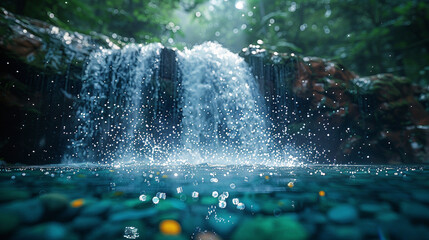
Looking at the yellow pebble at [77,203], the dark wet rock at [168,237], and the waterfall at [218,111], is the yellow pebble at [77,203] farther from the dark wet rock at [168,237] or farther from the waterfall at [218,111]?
the waterfall at [218,111]

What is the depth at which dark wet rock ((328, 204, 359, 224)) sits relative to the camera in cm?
97

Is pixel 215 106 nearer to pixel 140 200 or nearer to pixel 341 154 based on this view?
pixel 341 154

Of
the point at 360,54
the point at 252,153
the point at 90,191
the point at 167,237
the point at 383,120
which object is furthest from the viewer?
the point at 360,54

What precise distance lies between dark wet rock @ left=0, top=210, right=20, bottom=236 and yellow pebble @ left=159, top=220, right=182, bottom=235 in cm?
55

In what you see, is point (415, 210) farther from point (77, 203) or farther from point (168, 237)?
point (77, 203)

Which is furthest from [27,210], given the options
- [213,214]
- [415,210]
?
[415,210]

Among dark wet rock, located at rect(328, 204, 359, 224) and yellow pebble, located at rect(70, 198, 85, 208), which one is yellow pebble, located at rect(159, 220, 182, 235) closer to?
yellow pebble, located at rect(70, 198, 85, 208)

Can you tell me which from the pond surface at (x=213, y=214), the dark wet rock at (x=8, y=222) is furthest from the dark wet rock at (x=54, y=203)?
the dark wet rock at (x=8, y=222)

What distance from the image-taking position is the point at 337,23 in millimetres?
11883

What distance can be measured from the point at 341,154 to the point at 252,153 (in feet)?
7.86

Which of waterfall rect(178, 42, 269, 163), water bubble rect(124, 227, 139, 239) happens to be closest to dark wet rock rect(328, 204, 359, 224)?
water bubble rect(124, 227, 139, 239)

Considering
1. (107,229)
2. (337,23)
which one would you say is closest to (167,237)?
(107,229)

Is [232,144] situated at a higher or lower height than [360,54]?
lower

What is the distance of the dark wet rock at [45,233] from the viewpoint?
0.73 m
